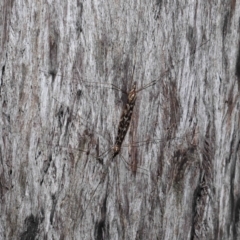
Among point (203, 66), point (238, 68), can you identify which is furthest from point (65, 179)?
point (238, 68)

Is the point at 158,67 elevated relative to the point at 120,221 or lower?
elevated

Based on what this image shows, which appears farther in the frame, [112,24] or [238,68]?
[238,68]

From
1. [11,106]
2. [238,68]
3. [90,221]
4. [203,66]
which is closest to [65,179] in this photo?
[90,221]

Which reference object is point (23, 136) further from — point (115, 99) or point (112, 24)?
point (112, 24)

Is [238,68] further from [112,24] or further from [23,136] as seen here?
[23,136]

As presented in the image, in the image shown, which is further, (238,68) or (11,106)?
(238,68)

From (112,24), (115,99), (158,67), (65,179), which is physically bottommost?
(65,179)
